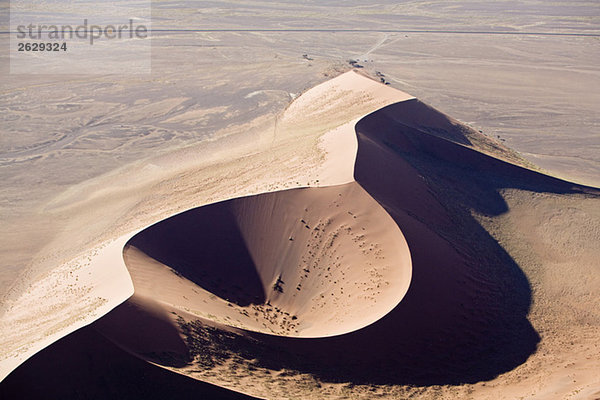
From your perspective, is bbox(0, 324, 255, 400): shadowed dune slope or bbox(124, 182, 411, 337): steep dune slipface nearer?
bbox(0, 324, 255, 400): shadowed dune slope

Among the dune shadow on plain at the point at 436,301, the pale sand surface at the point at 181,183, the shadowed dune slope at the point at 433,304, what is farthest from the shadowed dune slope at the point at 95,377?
the dune shadow on plain at the point at 436,301

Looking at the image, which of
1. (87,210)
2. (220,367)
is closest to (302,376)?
(220,367)

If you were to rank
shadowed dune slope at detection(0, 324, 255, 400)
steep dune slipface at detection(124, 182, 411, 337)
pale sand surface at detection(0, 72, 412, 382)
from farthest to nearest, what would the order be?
pale sand surface at detection(0, 72, 412, 382), steep dune slipface at detection(124, 182, 411, 337), shadowed dune slope at detection(0, 324, 255, 400)

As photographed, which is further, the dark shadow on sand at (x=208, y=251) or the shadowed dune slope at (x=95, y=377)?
the dark shadow on sand at (x=208, y=251)

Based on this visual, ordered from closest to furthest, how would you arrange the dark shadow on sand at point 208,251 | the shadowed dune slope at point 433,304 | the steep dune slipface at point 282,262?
the shadowed dune slope at point 433,304
the steep dune slipface at point 282,262
the dark shadow on sand at point 208,251

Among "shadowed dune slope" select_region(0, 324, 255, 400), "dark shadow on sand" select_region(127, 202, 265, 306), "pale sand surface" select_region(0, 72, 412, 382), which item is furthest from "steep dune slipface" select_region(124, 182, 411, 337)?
"shadowed dune slope" select_region(0, 324, 255, 400)

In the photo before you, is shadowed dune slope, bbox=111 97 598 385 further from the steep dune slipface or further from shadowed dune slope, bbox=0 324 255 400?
shadowed dune slope, bbox=0 324 255 400

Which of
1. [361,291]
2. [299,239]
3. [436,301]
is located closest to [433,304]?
[436,301]

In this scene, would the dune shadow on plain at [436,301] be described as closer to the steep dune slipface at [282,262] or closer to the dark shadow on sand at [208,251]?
the steep dune slipface at [282,262]
